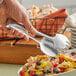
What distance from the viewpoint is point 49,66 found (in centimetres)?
49

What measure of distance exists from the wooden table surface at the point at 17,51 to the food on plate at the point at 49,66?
0.30 metres

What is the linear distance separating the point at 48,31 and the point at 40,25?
0.04 meters

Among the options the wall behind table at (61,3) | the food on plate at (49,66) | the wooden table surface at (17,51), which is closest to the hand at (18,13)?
the food on plate at (49,66)

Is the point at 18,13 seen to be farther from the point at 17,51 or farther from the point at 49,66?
the point at 17,51

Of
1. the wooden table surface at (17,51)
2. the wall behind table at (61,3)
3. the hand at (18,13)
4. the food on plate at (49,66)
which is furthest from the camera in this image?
the wall behind table at (61,3)

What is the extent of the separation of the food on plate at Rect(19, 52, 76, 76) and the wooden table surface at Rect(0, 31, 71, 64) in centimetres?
30

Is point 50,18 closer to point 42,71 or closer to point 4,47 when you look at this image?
point 4,47

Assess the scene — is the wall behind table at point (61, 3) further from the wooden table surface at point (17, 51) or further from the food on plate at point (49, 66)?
the food on plate at point (49, 66)

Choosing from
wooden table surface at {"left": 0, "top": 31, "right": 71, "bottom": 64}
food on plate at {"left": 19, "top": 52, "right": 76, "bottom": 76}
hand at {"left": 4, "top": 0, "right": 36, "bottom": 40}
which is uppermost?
hand at {"left": 4, "top": 0, "right": 36, "bottom": 40}

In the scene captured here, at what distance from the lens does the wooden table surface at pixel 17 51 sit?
85 cm

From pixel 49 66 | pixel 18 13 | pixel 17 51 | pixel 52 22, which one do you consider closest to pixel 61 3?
pixel 52 22

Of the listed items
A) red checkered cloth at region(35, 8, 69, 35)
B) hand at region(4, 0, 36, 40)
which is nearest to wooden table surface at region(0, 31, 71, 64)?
red checkered cloth at region(35, 8, 69, 35)

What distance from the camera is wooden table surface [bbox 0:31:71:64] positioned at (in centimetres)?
85

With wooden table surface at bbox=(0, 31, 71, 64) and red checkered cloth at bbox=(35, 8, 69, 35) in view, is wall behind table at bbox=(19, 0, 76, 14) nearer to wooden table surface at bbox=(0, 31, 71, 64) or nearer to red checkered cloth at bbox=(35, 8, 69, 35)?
red checkered cloth at bbox=(35, 8, 69, 35)
